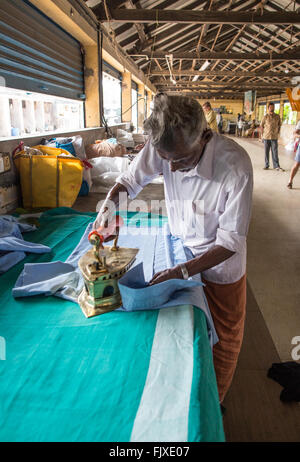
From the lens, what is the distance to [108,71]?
6.91 metres

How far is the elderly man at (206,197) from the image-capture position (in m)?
1.11

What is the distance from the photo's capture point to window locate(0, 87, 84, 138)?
450cm

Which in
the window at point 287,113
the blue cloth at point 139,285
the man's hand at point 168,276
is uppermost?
the window at point 287,113

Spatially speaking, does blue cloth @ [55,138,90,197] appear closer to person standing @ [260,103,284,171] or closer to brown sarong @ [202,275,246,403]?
brown sarong @ [202,275,246,403]

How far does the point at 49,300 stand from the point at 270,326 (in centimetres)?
174

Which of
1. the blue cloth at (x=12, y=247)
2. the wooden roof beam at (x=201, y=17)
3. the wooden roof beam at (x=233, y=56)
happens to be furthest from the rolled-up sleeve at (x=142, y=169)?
the wooden roof beam at (x=233, y=56)

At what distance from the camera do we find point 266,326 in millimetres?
2367

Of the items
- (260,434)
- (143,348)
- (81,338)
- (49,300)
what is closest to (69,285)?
(49,300)

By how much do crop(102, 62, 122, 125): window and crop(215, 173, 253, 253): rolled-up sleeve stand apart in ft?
21.0

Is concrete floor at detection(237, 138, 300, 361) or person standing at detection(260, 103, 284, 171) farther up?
person standing at detection(260, 103, 284, 171)

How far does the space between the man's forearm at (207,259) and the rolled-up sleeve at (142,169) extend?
1.68 ft

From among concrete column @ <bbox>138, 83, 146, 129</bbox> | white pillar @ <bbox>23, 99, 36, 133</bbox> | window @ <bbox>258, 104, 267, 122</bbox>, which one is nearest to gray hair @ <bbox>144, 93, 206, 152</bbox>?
white pillar @ <bbox>23, 99, 36, 133</bbox>

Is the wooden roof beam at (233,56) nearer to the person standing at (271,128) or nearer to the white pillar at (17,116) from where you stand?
the person standing at (271,128)
